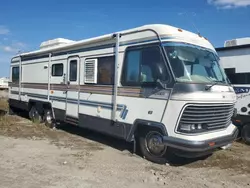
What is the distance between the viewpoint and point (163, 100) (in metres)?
5.98

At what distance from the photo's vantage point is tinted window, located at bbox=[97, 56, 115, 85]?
7.36m

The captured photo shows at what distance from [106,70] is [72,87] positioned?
69.2 inches

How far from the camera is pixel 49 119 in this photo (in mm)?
10562

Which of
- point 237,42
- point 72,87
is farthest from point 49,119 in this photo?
point 237,42

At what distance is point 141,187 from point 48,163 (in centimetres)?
222

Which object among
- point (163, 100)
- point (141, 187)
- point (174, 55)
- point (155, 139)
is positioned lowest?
point (141, 187)

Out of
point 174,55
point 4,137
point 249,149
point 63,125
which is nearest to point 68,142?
point 4,137

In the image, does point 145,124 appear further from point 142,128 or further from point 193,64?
point 193,64

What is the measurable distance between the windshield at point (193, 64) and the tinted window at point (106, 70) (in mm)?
1818

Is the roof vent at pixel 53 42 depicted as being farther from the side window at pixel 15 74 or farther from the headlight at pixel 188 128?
the headlight at pixel 188 128

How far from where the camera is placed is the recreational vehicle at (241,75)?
861 cm

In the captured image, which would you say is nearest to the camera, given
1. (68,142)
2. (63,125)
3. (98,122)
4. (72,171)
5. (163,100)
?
(72,171)

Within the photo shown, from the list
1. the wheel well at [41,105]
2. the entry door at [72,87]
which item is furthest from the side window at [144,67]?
the wheel well at [41,105]

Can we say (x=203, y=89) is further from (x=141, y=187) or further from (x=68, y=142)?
(x=68, y=142)
